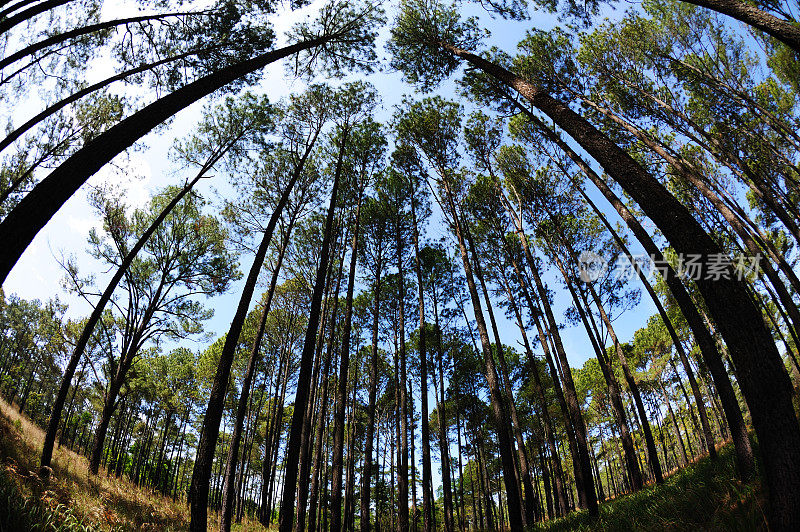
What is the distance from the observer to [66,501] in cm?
575

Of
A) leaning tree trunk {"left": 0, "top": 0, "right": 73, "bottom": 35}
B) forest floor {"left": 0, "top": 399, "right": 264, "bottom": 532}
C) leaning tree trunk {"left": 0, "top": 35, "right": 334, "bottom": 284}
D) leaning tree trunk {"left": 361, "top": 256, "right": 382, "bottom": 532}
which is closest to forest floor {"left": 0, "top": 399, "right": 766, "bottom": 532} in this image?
forest floor {"left": 0, "top": 399, "right": 264, "bottom": 532}

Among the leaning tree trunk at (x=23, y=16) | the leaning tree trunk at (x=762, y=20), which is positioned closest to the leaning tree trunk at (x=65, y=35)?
the leaning tree trunk at (x=23, y=16)

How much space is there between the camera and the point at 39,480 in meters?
6.01

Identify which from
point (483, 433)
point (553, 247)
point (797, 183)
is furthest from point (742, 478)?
point (483, 433)

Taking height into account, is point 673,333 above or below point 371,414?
above

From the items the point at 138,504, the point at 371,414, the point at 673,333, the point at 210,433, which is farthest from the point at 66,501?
the point at 673,333

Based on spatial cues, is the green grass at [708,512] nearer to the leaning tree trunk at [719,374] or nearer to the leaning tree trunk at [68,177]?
the leaning tree trunk at [719,374]

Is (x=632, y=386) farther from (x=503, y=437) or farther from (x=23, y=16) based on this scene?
(x=23, y=16)

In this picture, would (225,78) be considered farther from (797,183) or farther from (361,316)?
(797,183)

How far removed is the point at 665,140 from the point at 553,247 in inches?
231

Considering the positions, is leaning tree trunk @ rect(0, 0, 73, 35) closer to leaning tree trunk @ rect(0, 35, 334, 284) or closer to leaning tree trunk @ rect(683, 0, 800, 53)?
leaning tree trunk @ rect(0, 35, 334, 284)

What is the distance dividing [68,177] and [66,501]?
634 cm

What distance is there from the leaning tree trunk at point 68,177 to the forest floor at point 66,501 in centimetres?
275

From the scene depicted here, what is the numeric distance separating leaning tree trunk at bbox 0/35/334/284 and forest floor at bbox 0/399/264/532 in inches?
108
